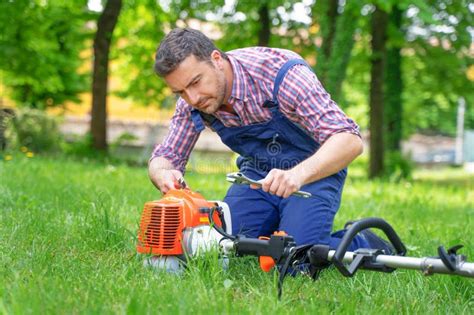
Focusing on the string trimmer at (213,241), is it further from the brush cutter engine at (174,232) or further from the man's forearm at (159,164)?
the man's forearm at (159,164)

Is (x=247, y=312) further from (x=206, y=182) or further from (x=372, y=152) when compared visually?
(x=372, y=152)

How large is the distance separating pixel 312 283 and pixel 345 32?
422 inches

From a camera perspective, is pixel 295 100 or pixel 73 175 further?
pixel 73 175

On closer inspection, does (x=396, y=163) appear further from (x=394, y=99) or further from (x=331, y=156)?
(x=331, y=156)

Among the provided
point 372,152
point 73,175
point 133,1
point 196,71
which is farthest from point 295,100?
point 133,1

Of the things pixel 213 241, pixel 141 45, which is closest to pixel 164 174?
pixel 213 241

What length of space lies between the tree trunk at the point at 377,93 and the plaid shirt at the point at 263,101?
1276cm

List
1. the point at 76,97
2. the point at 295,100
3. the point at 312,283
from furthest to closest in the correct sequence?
the point at 76,97, the point at 295,100, the point at 312,283

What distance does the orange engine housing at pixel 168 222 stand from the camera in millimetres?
3602

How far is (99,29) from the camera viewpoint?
17000 millimetres

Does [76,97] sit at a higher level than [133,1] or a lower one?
lower

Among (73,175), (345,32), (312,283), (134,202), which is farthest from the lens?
(345,32)

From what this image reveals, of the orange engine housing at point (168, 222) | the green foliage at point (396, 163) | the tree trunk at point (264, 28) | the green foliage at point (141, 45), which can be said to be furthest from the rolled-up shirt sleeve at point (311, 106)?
the green foliage at point (141, 45)

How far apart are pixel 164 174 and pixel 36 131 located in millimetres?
13994
